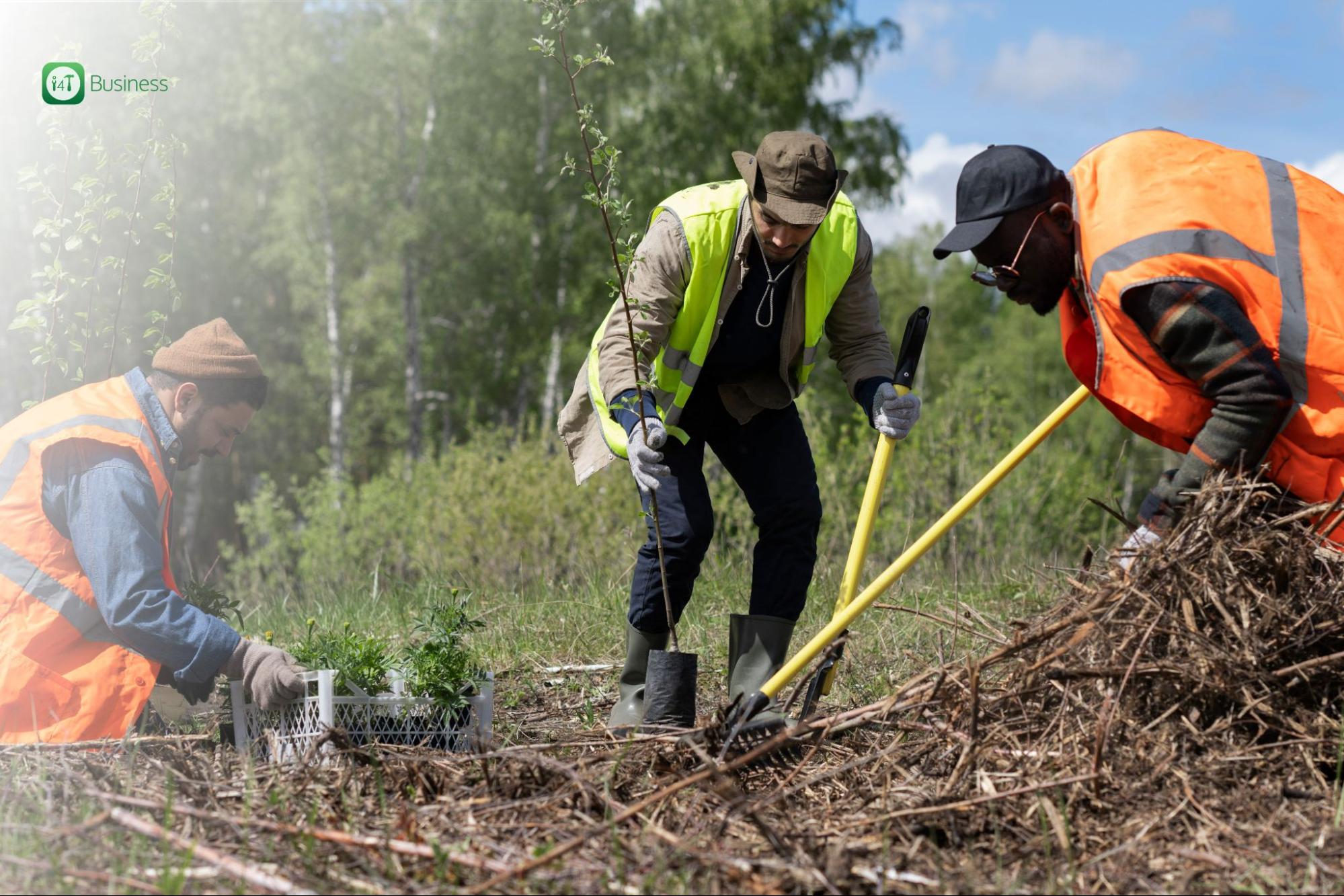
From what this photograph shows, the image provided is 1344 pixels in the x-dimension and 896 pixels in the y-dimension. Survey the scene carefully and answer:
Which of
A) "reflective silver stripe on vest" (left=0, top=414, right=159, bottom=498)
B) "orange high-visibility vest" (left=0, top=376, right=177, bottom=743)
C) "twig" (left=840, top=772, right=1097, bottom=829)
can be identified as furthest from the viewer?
"reflective silver stripe on vest" (left=0, top=414, right=159, bottom=498)

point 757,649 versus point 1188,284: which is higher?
point 1188,284

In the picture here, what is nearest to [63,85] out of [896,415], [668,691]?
[668,691]

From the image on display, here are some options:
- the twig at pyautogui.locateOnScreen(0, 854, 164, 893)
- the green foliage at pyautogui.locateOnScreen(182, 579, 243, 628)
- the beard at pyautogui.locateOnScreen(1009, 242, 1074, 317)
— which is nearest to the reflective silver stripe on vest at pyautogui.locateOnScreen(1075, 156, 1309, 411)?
the beard at pyautogui.locateOnScreen(1009, 242, 1074, 317)

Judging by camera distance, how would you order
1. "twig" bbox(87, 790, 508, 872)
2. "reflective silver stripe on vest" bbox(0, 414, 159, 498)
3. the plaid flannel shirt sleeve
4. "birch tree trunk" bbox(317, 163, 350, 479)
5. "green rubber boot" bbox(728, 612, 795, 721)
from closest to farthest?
1. "twig" bbox(87, 790, 508, 872)
2. the plaid flannel shirt sleeve
3. "reflective silver stripe on vest" bbox(0, 414, 159, 498)
4. "green rubber boot" bbox(728, 612, 795, 721)
5. "birch tree trunk" bbox(317, 163, 350, 479)

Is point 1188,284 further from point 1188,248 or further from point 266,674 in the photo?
point 266,674

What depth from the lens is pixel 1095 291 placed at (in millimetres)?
3035

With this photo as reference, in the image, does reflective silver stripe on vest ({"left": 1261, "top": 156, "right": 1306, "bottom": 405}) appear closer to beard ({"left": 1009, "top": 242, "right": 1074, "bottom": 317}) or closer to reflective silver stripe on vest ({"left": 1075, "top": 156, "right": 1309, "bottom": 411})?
reflective silver stripe on vest ({"left": 1075, "top": 156, "right": 1309, "bottom": 411})

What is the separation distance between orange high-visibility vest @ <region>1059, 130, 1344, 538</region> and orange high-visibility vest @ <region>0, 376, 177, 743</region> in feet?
8.82

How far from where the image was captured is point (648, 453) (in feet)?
11.6

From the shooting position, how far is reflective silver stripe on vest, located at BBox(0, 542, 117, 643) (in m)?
3.32

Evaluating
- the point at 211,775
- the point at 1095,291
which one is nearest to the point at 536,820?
the point at 211,775

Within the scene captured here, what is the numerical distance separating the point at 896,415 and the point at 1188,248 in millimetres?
1072

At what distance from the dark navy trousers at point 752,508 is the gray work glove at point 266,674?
1.16 m

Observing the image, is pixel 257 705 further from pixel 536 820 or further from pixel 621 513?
pixel 621 513
